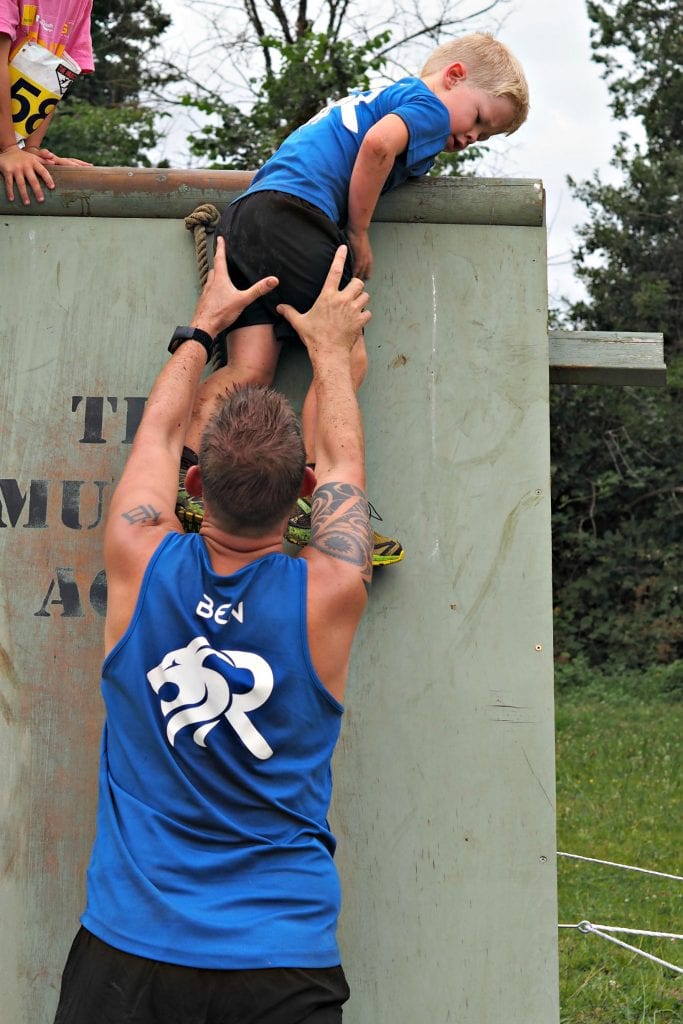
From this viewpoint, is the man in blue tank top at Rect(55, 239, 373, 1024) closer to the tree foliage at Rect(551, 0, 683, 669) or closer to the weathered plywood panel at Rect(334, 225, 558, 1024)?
the weathered plywood panel at Rect(334, 225, 558, 1024)

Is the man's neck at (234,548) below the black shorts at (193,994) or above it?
above

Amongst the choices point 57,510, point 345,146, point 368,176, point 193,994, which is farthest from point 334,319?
point 193,994

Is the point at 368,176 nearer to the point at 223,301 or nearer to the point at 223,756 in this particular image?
the point at 223,301

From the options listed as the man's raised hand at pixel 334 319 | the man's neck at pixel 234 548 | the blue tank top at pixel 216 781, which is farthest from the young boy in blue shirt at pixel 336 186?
the blue tank top at pixel 216 781

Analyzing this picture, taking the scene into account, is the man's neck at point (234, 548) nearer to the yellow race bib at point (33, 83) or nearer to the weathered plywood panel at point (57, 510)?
the weathered plywood panel at point (57, 510)

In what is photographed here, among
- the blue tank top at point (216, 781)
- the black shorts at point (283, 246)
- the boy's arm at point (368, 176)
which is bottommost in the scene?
the blue tank top at point (216, 781)

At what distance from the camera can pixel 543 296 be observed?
10.2 feet

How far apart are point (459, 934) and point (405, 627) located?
72 cm

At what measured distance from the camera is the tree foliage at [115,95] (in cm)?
1373

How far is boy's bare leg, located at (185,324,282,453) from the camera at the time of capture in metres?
2.91

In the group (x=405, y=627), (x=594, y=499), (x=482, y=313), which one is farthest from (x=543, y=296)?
(x=594, y=499)

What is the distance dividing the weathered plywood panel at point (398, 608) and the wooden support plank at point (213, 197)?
0.03 m

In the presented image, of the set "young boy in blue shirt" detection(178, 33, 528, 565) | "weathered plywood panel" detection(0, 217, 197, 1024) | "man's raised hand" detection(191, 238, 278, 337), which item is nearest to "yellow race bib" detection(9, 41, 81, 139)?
"weathered plywood panel" detection(0, 217, 197, 1024)

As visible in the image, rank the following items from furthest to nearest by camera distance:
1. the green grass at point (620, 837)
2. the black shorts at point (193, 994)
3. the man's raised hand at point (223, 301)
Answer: the green grass at point (620, 837)
the man's raised hand at point (223, 301)
the black shorts at point (193, 994)
